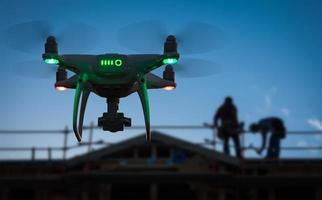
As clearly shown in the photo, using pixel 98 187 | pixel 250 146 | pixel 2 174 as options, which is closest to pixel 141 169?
pixel 98 187

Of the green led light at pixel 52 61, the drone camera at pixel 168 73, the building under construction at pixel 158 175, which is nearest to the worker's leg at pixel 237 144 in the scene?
the building under construction at pixel 158 175

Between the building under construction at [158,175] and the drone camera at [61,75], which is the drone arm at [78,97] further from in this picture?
the building under construction at [158,175]

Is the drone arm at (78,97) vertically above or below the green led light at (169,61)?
below

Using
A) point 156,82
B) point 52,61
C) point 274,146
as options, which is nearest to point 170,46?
point 156,82

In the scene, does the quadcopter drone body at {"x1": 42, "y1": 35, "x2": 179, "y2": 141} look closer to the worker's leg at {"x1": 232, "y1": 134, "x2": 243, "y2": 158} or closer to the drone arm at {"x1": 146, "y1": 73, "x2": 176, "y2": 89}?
the drone arm at {"x1": 146, "y1": 73, "x2": 176, "y2": 89}

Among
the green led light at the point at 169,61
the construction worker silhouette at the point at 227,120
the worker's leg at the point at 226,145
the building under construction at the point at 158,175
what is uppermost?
the construction worker silhouette at the point at 227,120
